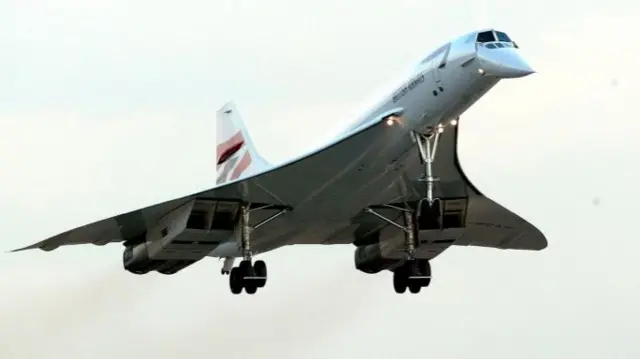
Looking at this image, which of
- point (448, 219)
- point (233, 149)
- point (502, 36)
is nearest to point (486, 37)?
point (502, 36)

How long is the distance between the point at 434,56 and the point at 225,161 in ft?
33.9

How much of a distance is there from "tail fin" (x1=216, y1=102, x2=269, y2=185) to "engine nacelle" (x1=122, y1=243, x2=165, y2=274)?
147 inches

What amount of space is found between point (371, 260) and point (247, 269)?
4.43 metres

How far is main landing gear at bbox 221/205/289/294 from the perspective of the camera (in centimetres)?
3328

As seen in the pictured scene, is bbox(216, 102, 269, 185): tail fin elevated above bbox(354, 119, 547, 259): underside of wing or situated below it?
above

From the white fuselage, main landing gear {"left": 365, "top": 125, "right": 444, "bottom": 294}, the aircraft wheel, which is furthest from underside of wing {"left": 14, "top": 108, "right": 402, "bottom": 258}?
main landing gear {"left": 365, "top": 125, "right": 444, "bottom": 294}

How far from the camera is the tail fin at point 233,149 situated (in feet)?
125

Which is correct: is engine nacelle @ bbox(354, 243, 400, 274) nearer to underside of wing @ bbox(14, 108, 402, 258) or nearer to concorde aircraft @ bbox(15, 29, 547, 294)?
concorde aircraft @ bbox(15, 29, 547, 294)

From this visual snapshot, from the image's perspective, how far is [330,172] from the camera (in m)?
31.6

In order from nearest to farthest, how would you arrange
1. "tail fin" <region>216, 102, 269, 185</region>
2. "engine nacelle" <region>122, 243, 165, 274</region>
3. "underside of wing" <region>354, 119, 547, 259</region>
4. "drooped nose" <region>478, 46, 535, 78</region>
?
"drooped nose" <region>478, 46, 535, 78</region>
"underside of wing" <region>354, 119, 547, 259</region>
"engine nacelle" <region>122, 243, 165, 274</region>
"tail fin" <region>216, 102, 269, 185</region>

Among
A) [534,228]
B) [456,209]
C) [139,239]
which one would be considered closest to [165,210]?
[139,239]

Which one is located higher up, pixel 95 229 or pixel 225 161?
pixel 225 161

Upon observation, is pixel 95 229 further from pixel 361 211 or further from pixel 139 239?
pixel 361 211

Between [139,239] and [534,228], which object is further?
[534,228]
